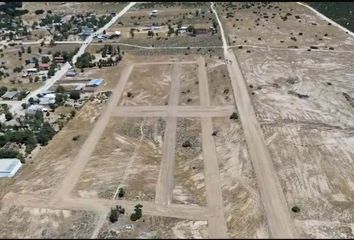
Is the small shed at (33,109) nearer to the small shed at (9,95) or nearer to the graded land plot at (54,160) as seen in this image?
the graded land plot at (54,160)

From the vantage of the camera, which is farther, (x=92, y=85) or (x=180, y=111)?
(x=92, y=85)

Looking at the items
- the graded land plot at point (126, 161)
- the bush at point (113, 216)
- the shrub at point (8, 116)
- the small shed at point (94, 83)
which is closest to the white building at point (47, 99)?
the shrub at point (8, 116)

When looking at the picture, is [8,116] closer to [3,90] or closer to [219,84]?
[3,90]

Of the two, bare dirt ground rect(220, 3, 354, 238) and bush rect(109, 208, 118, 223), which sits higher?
bare dirt ground rect(220, 3, 354, 238)

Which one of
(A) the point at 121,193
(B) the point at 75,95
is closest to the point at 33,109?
(B) the point at 75,95

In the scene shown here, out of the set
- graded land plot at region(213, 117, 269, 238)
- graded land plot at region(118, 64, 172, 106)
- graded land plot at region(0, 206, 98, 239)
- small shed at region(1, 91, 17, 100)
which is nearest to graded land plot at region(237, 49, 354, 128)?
graded land plot at region(213, 117, 269, 238)

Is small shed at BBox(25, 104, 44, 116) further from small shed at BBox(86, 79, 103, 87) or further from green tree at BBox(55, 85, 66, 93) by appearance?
small shed at BBox(86, 79, 103, 87)
